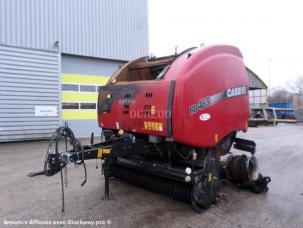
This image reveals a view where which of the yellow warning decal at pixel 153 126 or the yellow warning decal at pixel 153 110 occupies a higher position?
the yellow warning decal at pixel 153 110

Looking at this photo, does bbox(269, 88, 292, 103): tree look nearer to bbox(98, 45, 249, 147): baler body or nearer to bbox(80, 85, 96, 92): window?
bbox(80, 85, 96, 92): window

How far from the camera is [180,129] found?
125 inches

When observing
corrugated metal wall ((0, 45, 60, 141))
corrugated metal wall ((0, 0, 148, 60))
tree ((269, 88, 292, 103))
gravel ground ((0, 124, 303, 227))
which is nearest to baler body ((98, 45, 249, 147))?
gravel ground ((0, 124, 303, 227))

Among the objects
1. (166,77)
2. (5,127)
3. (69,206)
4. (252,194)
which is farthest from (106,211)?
(5,127)

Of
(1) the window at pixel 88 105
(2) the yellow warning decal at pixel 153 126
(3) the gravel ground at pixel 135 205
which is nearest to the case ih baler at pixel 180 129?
(2) the yellow warning decal at pixel 153 126

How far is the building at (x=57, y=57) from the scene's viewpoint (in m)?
9.52

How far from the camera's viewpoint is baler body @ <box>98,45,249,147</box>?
3197mm

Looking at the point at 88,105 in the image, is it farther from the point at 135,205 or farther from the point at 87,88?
the point at 135,205

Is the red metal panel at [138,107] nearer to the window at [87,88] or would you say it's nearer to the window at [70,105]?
the window at [70,105]

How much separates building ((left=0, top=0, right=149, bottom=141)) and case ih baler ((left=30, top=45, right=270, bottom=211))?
21.5 feet

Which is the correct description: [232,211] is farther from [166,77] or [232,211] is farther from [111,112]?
[111,112]

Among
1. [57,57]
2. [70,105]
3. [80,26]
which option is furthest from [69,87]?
[80,26]

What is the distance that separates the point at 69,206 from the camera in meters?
3.57

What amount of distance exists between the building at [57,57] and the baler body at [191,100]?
6744mm
